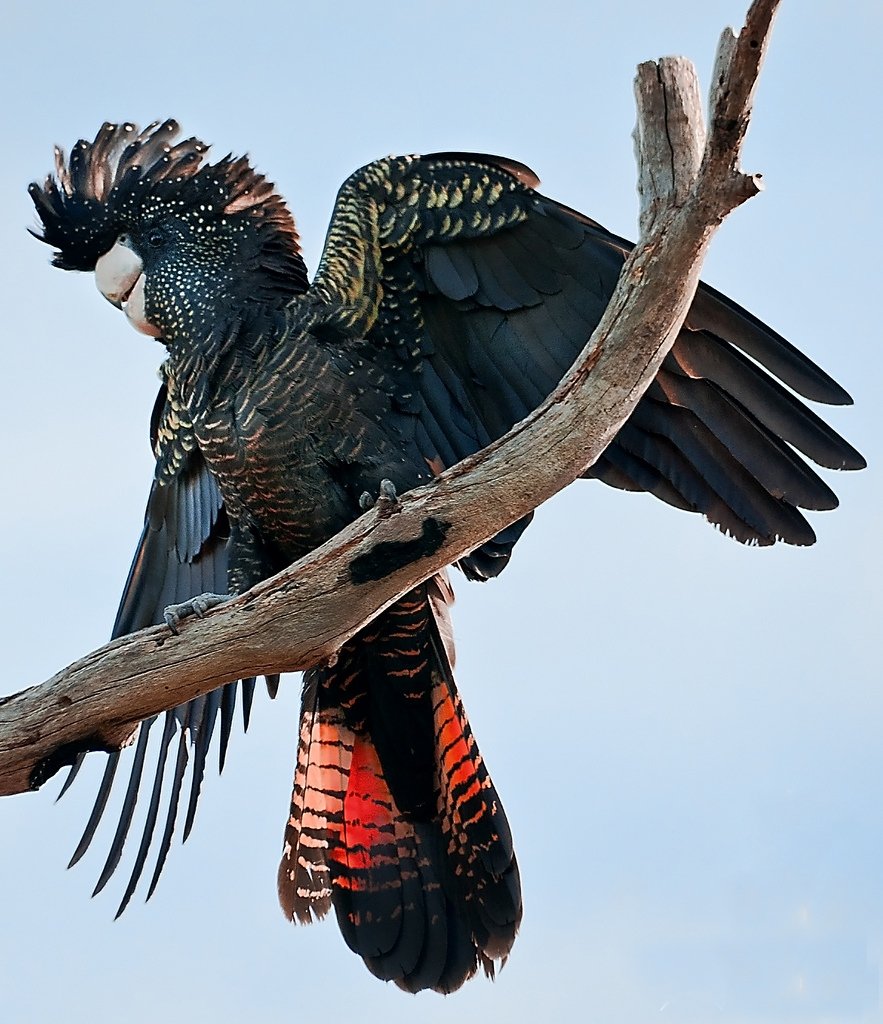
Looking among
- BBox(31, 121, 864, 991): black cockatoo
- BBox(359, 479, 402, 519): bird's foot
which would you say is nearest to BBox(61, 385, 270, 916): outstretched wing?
BBox(31, 121, 864, 991): black cockatoo

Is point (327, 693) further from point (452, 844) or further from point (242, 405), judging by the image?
point (242, 405)

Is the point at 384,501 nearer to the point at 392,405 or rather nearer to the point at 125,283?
the point at 392,405

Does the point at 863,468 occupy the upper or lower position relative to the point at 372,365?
lower

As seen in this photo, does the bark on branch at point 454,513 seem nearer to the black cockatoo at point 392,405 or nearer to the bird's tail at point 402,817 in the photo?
the black cockatoo at point 392,405

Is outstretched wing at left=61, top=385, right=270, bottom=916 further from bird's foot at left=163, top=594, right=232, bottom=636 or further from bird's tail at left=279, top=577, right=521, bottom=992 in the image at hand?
bird's foot at left=163, top=594, right=232, bottom=636

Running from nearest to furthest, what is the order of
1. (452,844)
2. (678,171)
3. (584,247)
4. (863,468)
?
(678,171)
(863,468)
(584,247)
(452,844)

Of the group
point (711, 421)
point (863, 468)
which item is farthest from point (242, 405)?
point (863, 468)

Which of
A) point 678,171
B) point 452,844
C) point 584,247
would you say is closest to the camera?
point 678,171

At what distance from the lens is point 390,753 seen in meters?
6.15

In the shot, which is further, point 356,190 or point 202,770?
point 202,770

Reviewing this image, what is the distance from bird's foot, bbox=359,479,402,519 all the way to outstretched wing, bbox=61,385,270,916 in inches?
45.5

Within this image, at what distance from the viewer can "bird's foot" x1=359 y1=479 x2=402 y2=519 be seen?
4.75m

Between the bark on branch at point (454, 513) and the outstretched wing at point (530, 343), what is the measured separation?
805mm

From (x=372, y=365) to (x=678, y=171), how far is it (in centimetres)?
168
